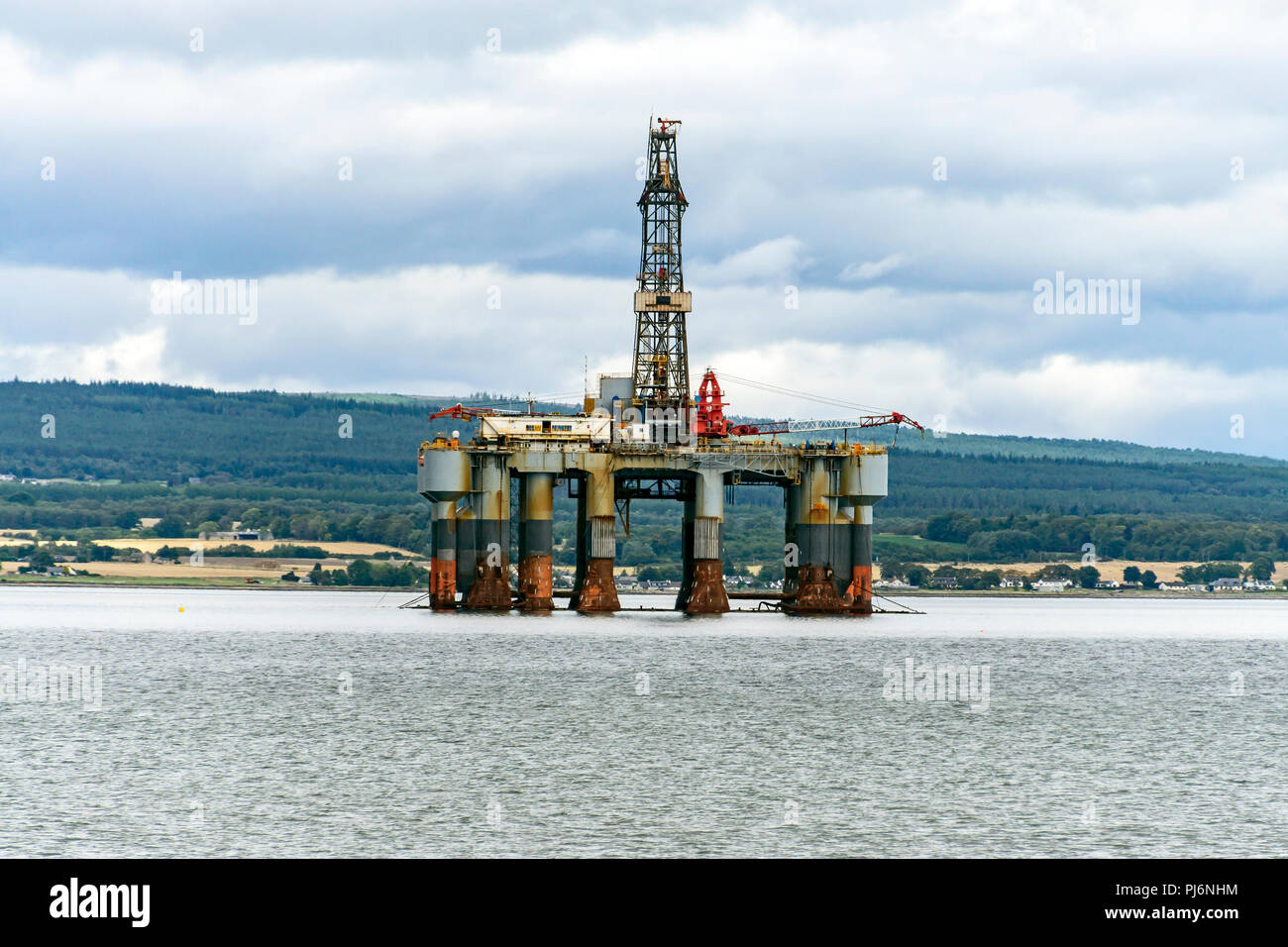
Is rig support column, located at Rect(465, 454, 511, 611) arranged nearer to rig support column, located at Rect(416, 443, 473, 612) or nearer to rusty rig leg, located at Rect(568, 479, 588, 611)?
rig support column, located at Rect(416, 443, 473, 612)

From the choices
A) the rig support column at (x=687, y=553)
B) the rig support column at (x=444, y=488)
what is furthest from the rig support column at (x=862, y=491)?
the rig support column at (x=444, y=488)

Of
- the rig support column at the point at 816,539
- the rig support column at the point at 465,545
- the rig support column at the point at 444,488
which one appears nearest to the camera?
the rig support column at the point at 444,488

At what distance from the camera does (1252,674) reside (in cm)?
9131

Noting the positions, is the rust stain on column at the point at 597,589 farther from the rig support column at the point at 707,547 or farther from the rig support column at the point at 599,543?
the rig support column at the point at 707,547

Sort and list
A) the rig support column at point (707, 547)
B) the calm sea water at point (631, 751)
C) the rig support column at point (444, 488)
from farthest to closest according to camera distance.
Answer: the rig support column at point (707, 547) → the rig support column at point (444, 488) → the calm sea water at point (631, 751)

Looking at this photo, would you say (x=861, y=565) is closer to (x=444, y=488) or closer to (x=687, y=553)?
(x=687, y=553)

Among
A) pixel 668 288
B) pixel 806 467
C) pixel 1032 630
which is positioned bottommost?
pixel 1032 630

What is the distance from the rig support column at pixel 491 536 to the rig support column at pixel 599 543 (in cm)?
513

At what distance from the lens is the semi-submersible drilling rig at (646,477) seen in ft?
347
